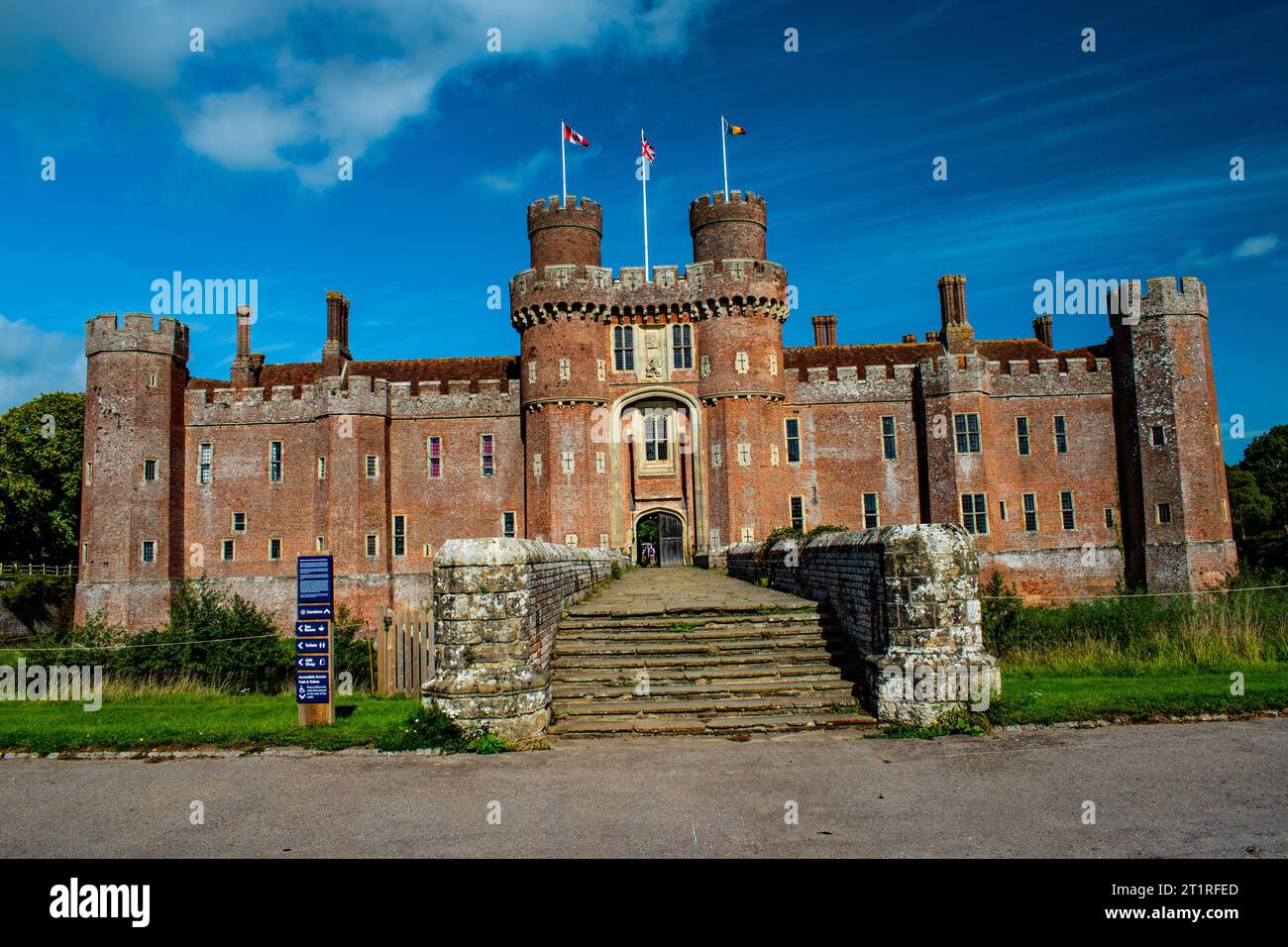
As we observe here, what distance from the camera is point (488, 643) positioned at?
10.7 meters

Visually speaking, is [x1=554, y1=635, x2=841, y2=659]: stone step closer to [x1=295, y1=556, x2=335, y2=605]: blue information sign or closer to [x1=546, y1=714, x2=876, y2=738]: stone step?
[x1=546, y1=714, x2=876, y2=738]: stone step

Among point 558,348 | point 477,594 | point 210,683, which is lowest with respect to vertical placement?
point 210,683

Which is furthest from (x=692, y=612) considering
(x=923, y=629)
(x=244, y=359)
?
(x=244, y=359)

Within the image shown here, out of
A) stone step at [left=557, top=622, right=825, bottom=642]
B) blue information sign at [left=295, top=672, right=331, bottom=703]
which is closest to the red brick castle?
stone step at [left=557, top=622, right=825, bottom=642]

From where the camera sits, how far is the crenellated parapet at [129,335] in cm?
4019

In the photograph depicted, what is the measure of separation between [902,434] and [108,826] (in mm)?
37115

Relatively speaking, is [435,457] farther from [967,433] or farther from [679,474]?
[967,433]

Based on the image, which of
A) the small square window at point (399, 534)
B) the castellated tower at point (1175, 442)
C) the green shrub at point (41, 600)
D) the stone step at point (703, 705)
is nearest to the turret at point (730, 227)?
the castellated tower at point (1175, 442)

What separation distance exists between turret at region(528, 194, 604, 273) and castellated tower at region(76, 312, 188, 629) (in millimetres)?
16880

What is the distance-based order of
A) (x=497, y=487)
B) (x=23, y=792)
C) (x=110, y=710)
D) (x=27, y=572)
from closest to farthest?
(x=23, y=792) < (x=110, y=710) < (x=497, y=487) < (x=27, y=572)

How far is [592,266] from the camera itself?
1539 inches

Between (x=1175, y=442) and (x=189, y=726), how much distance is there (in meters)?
37.7
